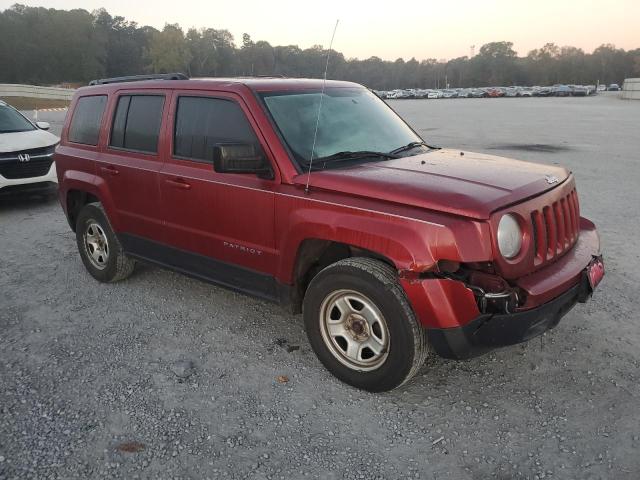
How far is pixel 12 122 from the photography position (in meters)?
9.56

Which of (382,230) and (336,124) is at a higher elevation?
(336,124)

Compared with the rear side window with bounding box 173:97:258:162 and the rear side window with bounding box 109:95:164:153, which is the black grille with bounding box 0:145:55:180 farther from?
the rear side window with bounding box 173:97:258:162

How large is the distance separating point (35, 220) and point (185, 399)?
19.0 ft

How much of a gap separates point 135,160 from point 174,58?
121 m

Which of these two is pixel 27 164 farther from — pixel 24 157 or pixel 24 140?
pixel 24 140

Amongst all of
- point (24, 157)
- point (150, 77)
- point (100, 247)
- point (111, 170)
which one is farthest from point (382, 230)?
point (24, 157)

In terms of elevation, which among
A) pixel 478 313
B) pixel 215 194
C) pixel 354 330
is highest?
pixel 215 194

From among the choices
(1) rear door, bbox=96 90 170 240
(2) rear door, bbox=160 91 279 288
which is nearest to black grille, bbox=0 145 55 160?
(1) rear door, bbox=96 90 170 240

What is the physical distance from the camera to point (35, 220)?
318 inches

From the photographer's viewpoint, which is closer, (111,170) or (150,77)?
(111,170)

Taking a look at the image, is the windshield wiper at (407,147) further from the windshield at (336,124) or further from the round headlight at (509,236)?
the round headlight at (509,236)

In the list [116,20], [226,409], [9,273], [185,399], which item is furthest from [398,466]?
[116,20]

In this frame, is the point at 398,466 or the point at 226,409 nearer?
the point at 398,466

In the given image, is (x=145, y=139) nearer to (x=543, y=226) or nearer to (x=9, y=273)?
(x=9, y=273)
